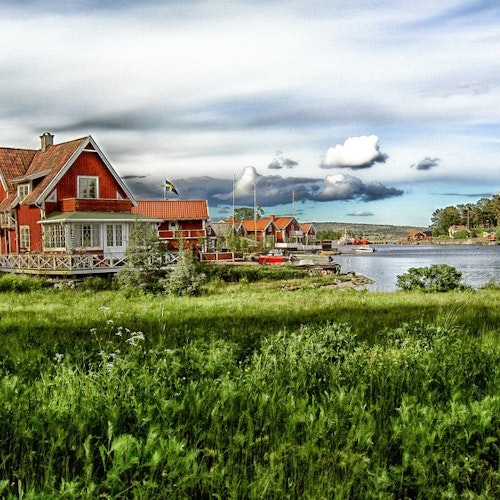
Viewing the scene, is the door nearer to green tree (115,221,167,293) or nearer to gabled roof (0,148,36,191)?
green tree (115,221,167,293)

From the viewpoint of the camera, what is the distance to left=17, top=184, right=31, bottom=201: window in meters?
39.5

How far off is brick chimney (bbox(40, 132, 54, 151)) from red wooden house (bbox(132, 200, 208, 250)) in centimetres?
1568

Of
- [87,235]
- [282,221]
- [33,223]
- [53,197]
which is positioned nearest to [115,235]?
[87,235]

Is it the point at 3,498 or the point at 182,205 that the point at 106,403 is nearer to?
the point at 3,498

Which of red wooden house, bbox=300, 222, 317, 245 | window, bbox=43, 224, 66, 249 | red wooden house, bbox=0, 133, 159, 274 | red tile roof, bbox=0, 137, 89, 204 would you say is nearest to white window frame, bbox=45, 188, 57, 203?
red wooden house, bbox=0, 133, 159, 274

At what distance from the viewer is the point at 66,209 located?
124ft

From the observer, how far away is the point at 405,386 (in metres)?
Answer: 5.86

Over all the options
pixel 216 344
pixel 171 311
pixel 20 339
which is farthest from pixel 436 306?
pixel 20 339

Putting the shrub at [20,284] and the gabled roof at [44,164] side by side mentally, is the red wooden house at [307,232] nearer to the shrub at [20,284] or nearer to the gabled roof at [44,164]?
the gabled roof at [44,164]

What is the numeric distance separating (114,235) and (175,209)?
22289 millimetres

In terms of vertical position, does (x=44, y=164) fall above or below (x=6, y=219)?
above

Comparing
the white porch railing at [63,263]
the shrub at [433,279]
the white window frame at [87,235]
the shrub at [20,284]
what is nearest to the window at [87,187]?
the white window frame at [87,235]

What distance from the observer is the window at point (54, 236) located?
118ft

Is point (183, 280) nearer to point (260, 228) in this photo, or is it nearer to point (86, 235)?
point (86, 235)
